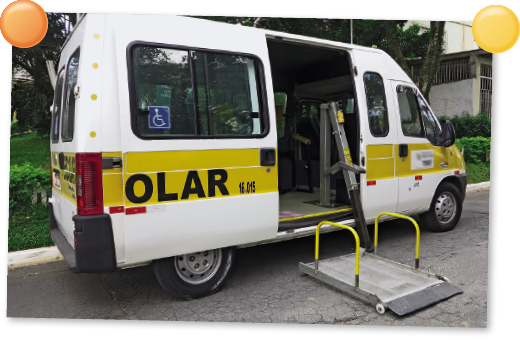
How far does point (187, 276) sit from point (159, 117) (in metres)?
1.40

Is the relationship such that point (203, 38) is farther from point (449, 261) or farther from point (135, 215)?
point (449, 261)

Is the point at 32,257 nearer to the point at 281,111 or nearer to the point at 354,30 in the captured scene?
the point at 281,111

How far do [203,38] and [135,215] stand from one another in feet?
5.20

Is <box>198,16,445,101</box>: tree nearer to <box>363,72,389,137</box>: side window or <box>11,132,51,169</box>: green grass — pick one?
<box>363,72,389,137</box>: side window

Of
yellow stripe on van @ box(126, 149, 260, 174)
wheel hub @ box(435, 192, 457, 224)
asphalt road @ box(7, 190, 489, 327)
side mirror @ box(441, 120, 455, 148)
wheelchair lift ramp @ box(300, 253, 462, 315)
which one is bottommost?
asphalt road @ box(7, 190, 489, 327)

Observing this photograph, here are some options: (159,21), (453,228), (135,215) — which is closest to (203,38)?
(159,21)

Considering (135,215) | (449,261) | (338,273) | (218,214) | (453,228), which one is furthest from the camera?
(453,228)

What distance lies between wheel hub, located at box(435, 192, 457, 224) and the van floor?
1492mm

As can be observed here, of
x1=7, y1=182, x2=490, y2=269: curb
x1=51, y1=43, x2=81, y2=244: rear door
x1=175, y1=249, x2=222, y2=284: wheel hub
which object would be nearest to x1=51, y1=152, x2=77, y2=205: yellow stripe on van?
x1=51, y1=43, x2=81, y2=244: rear door

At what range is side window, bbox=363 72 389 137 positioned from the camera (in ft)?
15.4

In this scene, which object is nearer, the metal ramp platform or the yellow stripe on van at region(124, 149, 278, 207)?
the yellow stripe on van at region(124, 149, 278, 207)

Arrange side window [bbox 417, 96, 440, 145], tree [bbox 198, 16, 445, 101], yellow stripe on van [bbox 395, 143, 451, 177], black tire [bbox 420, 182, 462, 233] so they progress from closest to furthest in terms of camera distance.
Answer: tree [bbox 198, 16, 445, 101], yellow stripe on van [bbox 395, 143, 451, 177], side window [bbox 417, 96, 440, 145], black tire [bbox 420, 182, 462, 233]

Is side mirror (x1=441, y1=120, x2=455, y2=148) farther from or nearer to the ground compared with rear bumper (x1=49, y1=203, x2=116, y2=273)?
farther from the ground

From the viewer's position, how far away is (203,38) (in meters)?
3.42
